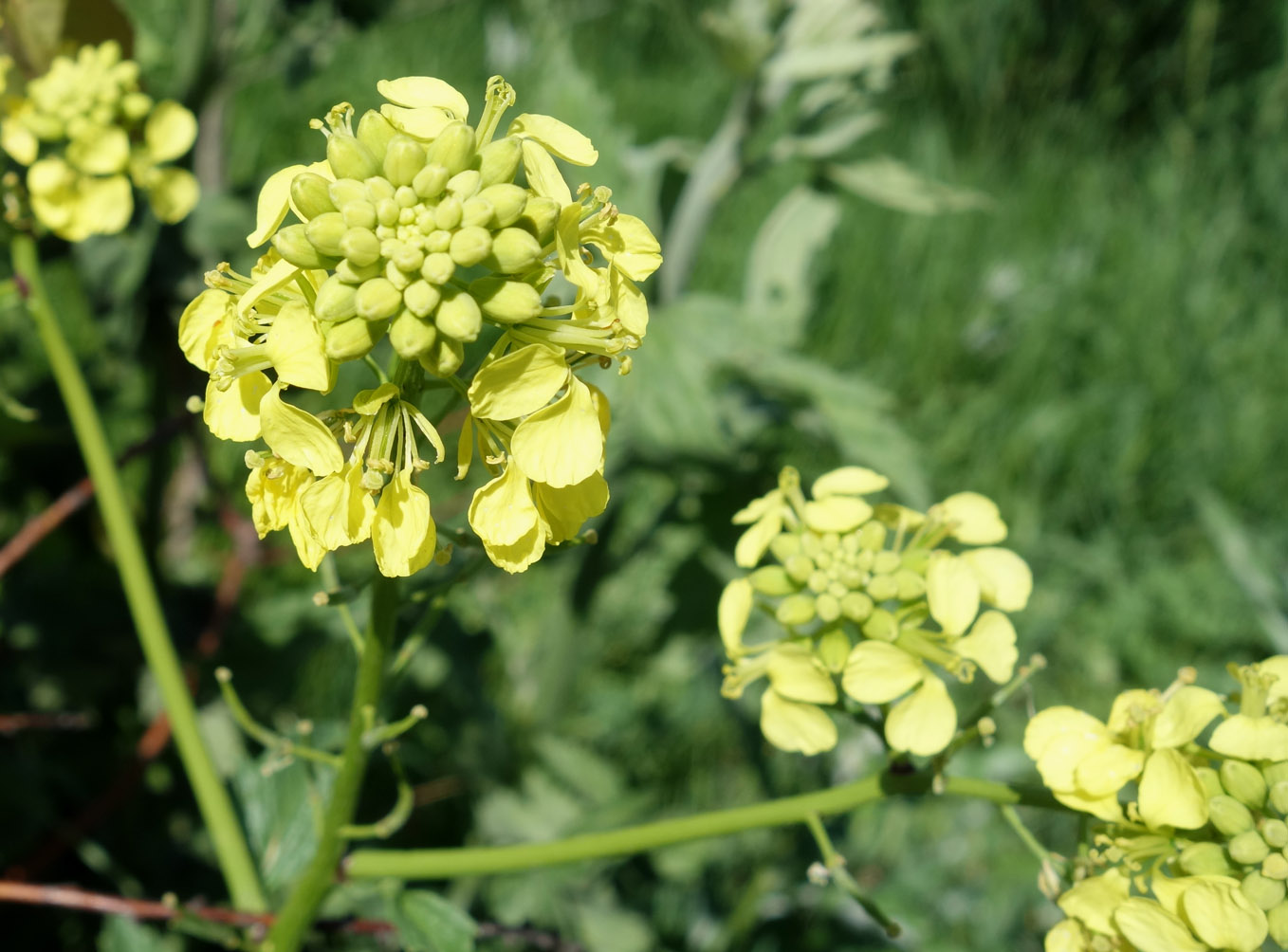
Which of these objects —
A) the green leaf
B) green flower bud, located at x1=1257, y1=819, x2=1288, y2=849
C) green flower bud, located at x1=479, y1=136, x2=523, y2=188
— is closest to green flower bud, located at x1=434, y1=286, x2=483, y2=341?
green flower bud, located at x1=479, y1=136, x2=523, y2=188

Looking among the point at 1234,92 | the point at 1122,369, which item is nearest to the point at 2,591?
the point at 1122,369

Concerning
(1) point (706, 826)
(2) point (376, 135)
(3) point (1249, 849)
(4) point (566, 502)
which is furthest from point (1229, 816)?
(2) point (376, 135)

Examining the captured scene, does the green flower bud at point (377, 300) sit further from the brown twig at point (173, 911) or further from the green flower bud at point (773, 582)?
the brown twig at point (173, 911)

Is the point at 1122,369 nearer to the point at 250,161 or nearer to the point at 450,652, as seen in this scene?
the point at 450,652

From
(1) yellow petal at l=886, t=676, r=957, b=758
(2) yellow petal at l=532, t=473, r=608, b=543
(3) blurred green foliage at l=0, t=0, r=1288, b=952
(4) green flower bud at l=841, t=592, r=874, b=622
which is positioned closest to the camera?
(2) yellow petal at l=532, t=473, r=608, b=543

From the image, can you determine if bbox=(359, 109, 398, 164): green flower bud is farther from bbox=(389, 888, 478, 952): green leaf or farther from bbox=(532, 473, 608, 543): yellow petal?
bbox=(389, 888, 478, 952): green leaf

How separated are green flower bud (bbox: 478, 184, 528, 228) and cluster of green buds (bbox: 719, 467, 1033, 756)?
54 centimetres

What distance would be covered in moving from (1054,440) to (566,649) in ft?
6.08

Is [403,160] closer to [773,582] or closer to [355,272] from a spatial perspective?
[355,272]

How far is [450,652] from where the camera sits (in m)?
1.95

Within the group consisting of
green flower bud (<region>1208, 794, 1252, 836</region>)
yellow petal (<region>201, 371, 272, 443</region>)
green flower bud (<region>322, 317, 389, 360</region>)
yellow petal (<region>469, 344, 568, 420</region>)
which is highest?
green flower bud (<region>322, 317, 389, 360</region>)

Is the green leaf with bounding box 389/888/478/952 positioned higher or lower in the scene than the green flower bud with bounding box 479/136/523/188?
lower

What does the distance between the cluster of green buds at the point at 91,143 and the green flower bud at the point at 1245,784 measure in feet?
5.11

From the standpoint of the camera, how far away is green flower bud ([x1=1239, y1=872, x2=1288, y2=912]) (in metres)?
1.02
